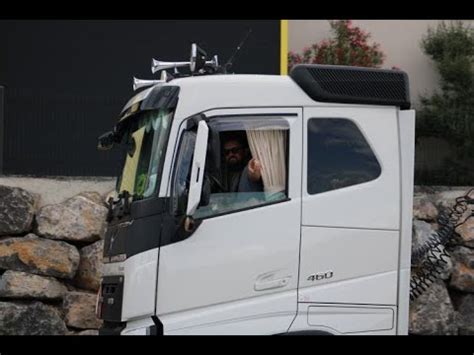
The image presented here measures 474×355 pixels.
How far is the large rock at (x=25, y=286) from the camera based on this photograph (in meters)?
10.2

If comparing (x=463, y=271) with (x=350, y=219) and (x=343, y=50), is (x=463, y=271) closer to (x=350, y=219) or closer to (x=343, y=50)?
(x=350, y=219)

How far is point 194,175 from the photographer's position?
5820 mm

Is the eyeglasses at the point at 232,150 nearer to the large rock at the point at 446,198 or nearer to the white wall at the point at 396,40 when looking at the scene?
the large rock at the point at 446,198

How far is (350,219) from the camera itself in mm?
6020

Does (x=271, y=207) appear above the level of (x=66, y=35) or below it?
below

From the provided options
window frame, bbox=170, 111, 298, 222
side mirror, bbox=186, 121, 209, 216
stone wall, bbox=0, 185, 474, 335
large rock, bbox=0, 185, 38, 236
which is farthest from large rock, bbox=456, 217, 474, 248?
large rock, bbox=0, 185, 38, 236

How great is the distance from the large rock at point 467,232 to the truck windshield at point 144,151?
11.2 ft

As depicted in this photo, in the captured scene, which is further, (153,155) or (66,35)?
(66,35)

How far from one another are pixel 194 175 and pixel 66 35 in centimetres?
734

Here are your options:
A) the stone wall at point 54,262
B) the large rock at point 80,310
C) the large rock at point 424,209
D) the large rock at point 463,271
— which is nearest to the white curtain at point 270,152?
the large rock at point 424,209

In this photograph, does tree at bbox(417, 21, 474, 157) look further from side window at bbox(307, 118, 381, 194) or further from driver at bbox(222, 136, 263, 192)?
driver at bbox(222, 136, 263, 192)

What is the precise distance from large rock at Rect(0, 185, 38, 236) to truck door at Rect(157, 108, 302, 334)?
5138mm
